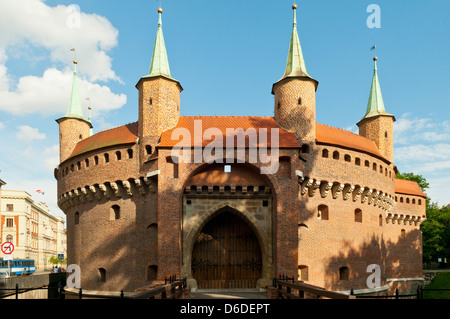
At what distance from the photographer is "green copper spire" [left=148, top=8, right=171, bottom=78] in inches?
1028

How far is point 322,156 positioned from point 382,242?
9540mm

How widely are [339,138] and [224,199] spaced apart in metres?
8.34

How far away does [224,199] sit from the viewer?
24297mm

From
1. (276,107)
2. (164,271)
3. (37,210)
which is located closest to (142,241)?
(164,271)

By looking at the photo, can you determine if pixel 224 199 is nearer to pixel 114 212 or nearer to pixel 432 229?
pixel 114 212

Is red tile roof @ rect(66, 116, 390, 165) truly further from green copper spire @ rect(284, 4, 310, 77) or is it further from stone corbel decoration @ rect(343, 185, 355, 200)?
green copper spire @ rect(284, 4, 310, 77)

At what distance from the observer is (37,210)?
82.4 meters

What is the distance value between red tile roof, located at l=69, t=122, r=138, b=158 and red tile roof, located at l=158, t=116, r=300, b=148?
2.39 meters

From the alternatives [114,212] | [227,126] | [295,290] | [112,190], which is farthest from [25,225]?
[295,290]

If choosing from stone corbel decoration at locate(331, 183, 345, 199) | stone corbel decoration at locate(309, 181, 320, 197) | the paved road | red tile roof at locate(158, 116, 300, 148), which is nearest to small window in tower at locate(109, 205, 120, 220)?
red tile roof at locate(158, 116, 300, 148)

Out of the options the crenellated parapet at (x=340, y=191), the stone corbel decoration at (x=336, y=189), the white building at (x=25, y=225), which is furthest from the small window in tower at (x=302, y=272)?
the white building at (x=25, y=225)
